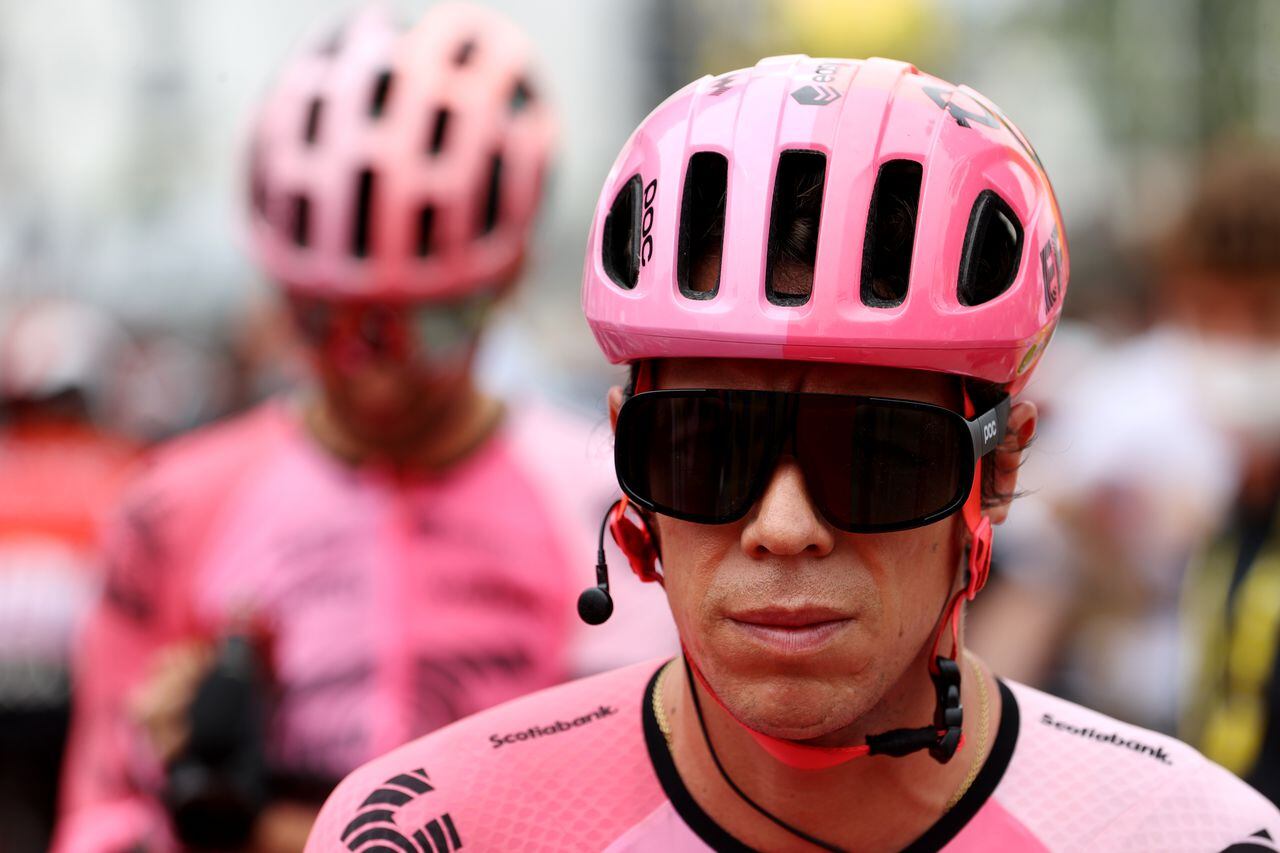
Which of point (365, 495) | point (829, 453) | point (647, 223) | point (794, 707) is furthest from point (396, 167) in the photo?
point (794, 707)

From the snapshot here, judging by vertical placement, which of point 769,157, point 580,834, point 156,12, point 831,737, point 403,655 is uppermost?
point 769,157

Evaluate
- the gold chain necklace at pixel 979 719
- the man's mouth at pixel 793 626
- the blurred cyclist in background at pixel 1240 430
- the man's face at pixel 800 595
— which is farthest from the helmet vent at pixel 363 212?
the blurred cyclist in background at pixel 1240 430

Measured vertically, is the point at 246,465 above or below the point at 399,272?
below

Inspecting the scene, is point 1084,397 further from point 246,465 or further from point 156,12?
point 156,12

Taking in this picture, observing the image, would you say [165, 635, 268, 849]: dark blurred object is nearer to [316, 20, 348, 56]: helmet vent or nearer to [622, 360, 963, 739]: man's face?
[622, 360, 963, 739]: man's face

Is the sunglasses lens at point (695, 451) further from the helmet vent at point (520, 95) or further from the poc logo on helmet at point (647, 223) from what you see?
the helmet vent at point (520, 95)

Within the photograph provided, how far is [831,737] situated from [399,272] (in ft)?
9.19

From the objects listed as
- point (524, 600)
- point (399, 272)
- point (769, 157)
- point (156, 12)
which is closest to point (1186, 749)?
point (769, 157)

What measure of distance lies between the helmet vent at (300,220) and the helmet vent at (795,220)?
2.85 m

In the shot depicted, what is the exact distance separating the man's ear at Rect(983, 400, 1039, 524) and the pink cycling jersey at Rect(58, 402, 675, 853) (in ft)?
5.73

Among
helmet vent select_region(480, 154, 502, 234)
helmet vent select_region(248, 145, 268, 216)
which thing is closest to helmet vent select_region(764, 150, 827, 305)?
helmet vent select_region(480, 154, 502, 234)

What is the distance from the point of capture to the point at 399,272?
5.13m

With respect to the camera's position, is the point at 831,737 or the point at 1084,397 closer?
the point at 831,737

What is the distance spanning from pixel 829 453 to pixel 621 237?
577 millimetres
